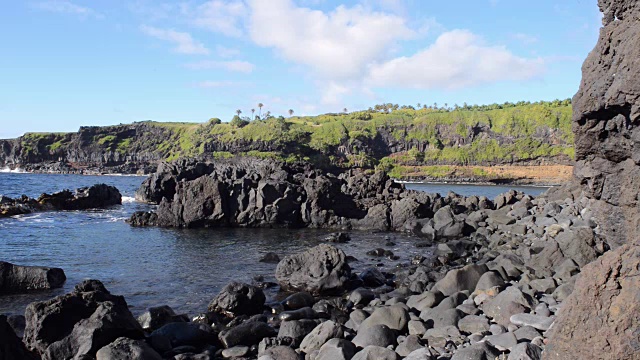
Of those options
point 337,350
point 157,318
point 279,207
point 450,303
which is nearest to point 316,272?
point 157,318

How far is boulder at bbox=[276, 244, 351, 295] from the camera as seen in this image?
20.1 metres

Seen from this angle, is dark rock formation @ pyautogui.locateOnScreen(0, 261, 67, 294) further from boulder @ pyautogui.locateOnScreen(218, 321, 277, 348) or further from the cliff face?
the cliff face

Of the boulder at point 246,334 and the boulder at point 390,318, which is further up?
the boulder at point 390,318

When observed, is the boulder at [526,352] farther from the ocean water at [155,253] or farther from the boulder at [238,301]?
the ocean water at [155,253]

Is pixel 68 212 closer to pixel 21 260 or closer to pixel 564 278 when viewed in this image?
pixel 21 260

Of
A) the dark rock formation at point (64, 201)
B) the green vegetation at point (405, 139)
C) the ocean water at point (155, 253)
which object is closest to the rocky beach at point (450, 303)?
the ocean water at point (155, 253)

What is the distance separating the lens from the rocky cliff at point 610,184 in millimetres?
6203

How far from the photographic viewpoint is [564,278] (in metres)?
15.3

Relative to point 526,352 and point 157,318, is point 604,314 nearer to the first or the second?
point 526,352

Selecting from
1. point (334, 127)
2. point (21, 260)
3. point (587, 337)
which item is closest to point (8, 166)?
point (334, 127)

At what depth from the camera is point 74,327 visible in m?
12.4

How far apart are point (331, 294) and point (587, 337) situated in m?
14.1

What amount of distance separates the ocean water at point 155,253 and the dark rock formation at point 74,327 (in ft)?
13.5

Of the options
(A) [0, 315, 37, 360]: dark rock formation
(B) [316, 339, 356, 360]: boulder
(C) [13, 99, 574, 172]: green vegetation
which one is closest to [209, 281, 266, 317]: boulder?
(B) [316, 339, 356, 360]: boulder
